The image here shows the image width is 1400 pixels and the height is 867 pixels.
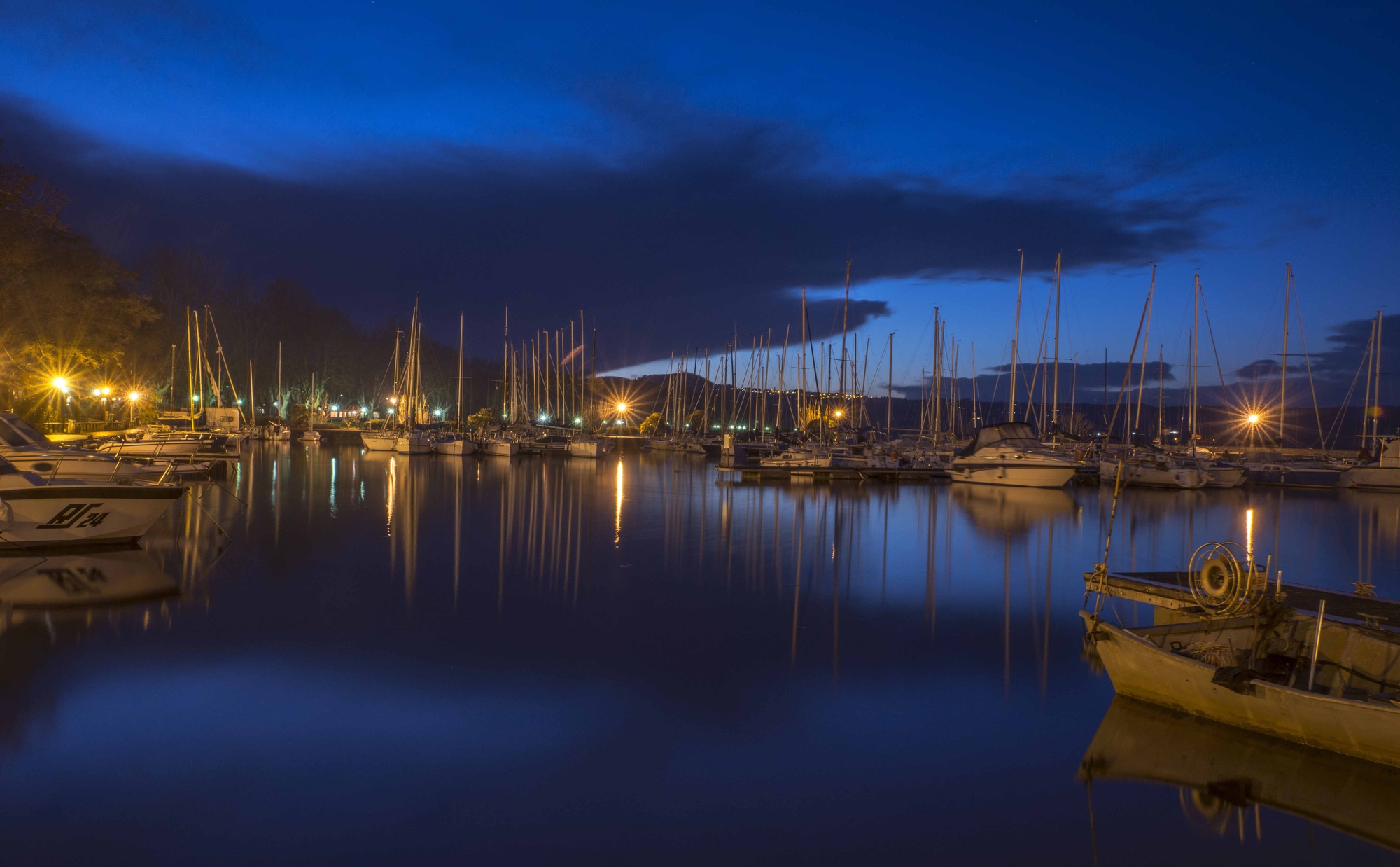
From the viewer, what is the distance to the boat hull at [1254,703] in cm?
671

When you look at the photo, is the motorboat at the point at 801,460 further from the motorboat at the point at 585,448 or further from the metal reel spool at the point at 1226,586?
the metal reel spool at the point at 1226,586

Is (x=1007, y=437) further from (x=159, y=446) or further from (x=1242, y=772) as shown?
(x=159, y=446)

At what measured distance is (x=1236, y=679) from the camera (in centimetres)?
733

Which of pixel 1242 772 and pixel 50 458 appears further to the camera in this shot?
pixel 50 458

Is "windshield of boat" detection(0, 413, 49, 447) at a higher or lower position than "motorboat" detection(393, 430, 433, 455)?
higher

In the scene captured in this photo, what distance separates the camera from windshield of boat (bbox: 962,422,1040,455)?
37656 millimetres

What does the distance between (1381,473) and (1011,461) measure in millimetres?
20541

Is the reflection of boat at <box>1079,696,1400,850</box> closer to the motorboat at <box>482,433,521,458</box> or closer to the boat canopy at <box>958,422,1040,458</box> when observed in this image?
the boat canopy at <box>958,422,1040,458</box>

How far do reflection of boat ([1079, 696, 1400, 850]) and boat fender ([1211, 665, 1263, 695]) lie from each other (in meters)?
0.47

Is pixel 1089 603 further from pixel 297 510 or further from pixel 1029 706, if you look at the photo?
pixel 297 510

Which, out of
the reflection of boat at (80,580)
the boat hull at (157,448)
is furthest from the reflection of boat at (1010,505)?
the boat hull at (157,448)

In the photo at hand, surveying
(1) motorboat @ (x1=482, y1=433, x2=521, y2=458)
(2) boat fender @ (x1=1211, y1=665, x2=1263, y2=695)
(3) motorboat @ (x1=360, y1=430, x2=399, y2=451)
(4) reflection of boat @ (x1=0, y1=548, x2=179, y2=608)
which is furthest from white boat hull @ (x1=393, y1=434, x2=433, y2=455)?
(2) boat fender @ (x1=1211, y1=665, x2=1263, y2=695)

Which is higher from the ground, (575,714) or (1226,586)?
(1226,586)

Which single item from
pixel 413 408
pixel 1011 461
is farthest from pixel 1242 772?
pixel 413 408
